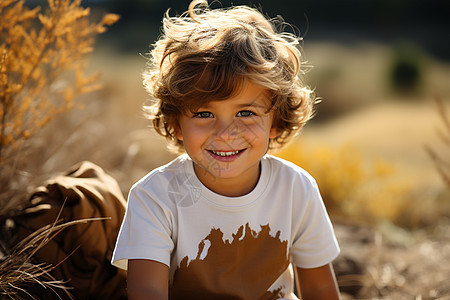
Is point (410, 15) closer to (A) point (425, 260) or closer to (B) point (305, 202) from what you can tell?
(A) point (425, 260)

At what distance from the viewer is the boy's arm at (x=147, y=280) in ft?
4.86

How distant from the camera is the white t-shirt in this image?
61.8 inches

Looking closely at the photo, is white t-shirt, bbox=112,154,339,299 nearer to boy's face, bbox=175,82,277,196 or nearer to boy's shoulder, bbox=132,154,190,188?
boy's shoulder, bbox=132,154,190,188

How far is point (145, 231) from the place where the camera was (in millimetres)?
1534

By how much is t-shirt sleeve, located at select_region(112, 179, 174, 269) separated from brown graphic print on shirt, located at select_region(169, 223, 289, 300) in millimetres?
115

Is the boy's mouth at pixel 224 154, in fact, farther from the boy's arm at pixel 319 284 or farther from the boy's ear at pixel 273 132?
→ the boy's arm at pixel 319 284

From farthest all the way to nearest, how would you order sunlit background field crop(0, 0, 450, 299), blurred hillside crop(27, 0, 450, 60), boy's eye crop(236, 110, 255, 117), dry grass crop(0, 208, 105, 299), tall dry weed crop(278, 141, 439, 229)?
blurred hillside crop(27, 0, 450, 60), tall dry weed crop(278, 141, 439, 229), sunlit background field crop(0, 0, 450, 299), boy's eye crop(236, 110, 255, 117), dry grass crop(0, 208, 105, 299)

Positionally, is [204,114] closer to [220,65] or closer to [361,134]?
[220,65]

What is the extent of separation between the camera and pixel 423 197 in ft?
13.0

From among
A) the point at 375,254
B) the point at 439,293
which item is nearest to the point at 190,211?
the point at 439,293

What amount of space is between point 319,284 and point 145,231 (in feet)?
2.21

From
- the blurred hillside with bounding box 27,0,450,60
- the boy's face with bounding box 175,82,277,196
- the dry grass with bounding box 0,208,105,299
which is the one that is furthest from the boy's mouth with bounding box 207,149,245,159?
the blurred hillside with bounding box 27,0,450,60

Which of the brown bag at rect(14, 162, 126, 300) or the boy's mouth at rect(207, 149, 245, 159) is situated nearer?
the boy's mouth at rect(207, 149, 245, 159)

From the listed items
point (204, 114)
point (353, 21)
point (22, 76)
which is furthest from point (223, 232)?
point (353, 21)
